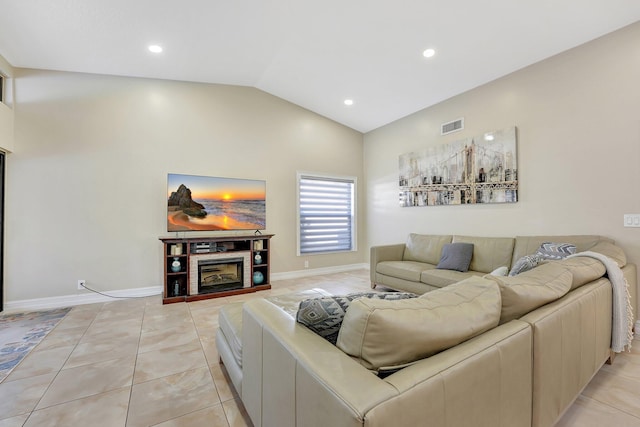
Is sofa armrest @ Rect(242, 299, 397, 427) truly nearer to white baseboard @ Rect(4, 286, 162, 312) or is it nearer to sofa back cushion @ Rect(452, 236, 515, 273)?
sofa back cushion @ Rect(452, 236, 515, 273)

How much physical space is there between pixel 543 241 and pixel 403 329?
3.15m

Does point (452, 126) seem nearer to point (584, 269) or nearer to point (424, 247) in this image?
point (424, 247)

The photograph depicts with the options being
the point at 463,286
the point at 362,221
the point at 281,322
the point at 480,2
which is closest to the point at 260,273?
the point at 362,221

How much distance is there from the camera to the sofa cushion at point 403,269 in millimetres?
3730

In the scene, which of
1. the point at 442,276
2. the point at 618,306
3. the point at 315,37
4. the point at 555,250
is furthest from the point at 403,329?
the point at 315,37

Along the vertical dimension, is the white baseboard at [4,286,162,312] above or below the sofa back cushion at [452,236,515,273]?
below

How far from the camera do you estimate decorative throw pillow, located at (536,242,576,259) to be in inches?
109

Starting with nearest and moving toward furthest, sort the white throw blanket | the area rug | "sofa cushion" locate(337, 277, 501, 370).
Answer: "sofa cushion" locate(337, 277, 501, 370)
the white throw blanket
the area rug

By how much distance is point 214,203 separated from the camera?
4469 millimetres

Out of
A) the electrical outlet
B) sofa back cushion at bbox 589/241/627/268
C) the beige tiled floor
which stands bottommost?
the beige tiled floor

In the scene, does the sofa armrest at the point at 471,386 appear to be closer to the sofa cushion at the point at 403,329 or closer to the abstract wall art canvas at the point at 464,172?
the sofa cushion at the point at 403,329

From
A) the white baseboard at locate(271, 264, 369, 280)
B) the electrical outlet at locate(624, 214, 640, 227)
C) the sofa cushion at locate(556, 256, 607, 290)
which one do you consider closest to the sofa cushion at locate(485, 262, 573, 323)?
the sofa cushion at locate(556, 256, 607, 290)

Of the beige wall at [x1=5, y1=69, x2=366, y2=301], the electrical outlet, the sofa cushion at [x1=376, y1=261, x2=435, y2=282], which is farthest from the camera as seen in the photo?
the sofa cushion at [x1=376, y1=261, x2=435, y2=282]

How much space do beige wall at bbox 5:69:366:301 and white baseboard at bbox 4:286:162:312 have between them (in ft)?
0.22
